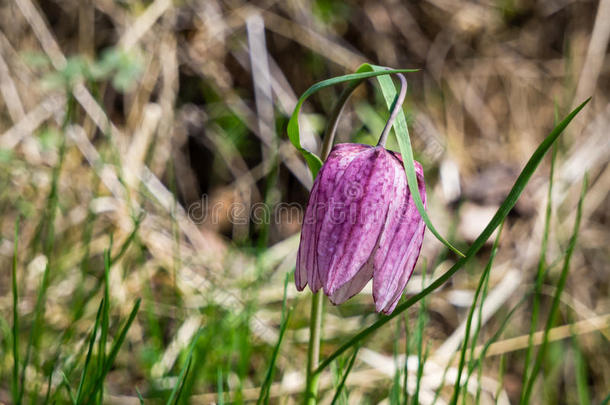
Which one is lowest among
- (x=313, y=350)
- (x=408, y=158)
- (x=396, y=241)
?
(x=313, y=350)

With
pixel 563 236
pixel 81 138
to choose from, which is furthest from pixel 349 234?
pixel 563 236

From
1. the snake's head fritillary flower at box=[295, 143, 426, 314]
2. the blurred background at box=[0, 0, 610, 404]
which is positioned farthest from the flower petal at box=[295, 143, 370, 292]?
the blurred background at box=[0, 0, 610, 404]

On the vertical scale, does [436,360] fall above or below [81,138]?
below

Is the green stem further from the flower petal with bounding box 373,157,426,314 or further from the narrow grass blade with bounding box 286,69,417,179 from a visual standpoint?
the narrow grass blade with bounding box 286,69,417,179

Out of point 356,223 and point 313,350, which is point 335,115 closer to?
point 356,223

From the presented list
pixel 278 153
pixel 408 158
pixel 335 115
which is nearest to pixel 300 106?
pixel 335 115

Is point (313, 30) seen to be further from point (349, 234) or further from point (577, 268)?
point (349, 234)

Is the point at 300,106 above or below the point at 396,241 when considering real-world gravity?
above
